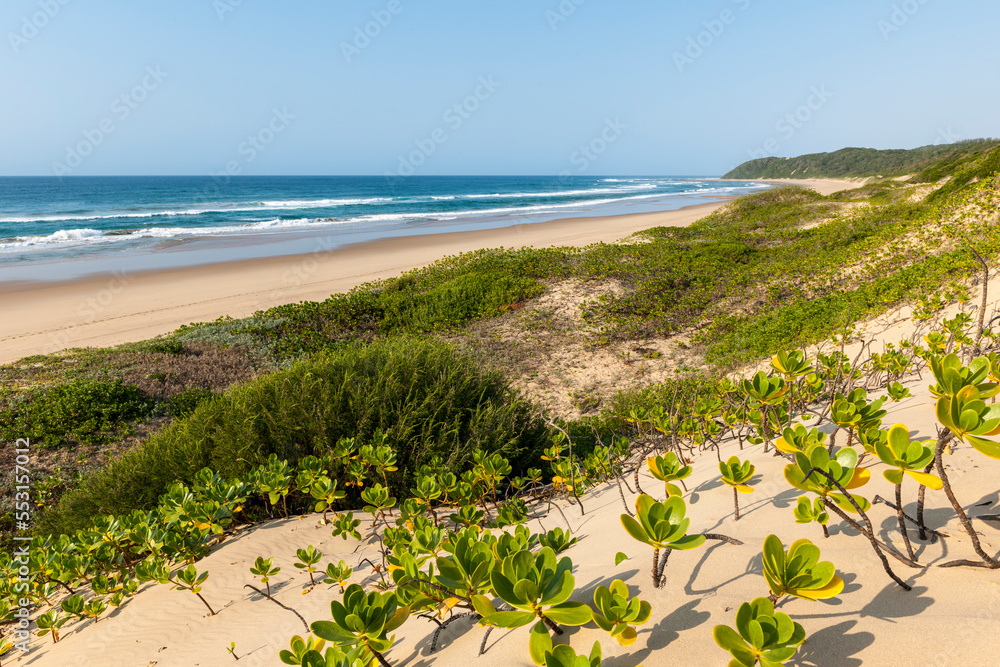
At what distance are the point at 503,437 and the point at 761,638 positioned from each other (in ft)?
9.74

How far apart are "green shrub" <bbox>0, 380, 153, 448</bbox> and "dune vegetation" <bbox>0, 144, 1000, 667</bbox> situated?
0.03 m

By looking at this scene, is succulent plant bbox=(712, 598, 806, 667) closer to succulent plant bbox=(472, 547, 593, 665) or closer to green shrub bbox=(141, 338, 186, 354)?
succulent plant bbox=(472, 547, 593, 665)

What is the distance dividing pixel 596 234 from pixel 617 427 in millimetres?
22952

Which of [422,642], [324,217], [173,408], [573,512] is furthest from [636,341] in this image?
[324,217]

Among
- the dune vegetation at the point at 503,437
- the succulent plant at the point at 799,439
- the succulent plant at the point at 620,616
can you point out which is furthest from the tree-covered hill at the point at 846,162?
the succulent plant at the point at 620,616

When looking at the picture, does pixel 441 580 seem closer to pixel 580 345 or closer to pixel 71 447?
pixel 71 447

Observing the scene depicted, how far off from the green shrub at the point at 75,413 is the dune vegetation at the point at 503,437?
31 mm

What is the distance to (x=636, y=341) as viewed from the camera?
9.21 metres

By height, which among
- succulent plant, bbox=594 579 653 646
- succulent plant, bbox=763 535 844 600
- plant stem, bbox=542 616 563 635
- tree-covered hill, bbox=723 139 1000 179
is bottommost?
plant stem, bbox=542 616 563 635

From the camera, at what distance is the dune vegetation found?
127cm

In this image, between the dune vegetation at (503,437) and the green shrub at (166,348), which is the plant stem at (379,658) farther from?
the green shrub at (166,348)

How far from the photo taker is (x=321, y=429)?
3.66 m

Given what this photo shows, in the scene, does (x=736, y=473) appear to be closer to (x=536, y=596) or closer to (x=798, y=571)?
(x=798, y=571)

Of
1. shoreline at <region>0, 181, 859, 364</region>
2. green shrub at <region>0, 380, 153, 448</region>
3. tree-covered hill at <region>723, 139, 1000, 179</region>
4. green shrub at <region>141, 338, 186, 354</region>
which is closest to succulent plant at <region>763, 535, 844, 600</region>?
green shrub at <region>0, 380, 153, 448</region>
